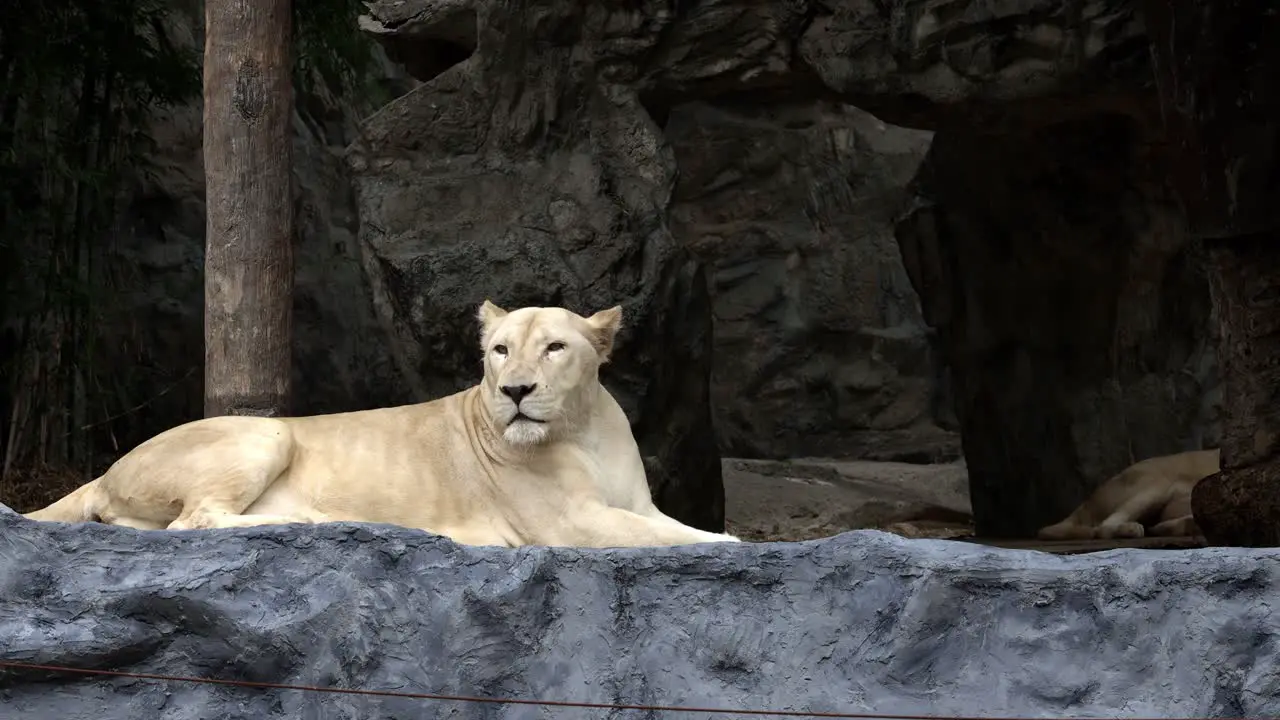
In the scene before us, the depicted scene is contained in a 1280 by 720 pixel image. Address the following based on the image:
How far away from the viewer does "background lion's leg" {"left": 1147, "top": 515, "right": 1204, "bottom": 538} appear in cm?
886

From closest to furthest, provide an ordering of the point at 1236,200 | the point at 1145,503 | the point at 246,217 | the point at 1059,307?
1. the point at 246,217
2. the point at 1236,200
3. the point at 1145,503
4. the point at 1059,307

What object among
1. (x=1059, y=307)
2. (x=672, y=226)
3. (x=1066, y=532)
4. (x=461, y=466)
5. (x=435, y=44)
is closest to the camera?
(x=461, y=466)

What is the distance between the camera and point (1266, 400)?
7012 millimetres

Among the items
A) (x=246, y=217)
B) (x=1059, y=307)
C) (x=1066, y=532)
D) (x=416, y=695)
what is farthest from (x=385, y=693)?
(x=1059, y=307)

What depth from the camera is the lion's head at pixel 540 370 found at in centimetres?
523

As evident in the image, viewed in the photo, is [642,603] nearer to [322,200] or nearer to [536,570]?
[536,570]

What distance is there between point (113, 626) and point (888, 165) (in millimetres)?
13462

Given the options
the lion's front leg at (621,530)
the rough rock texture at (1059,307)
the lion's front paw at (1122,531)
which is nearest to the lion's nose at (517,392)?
the lion's front leg at (621,530)

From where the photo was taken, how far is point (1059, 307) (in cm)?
1070

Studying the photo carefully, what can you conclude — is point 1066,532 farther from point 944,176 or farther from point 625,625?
point 625,625

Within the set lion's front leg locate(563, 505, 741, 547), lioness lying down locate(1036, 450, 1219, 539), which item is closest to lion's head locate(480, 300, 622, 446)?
lion's front leg locate(563, 505, 741, 547)

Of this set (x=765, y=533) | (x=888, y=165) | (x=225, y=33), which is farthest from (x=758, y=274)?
(x=225, y=33)

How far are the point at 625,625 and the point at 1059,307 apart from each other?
7.31 m

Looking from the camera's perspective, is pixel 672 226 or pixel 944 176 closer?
pixel 944 176
